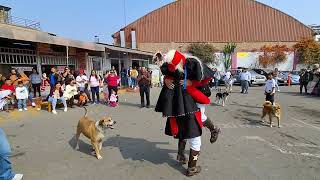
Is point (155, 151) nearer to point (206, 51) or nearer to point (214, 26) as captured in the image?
point (206, 51)

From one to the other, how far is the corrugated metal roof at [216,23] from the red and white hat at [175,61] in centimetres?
4431

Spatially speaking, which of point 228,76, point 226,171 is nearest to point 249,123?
point 226,171

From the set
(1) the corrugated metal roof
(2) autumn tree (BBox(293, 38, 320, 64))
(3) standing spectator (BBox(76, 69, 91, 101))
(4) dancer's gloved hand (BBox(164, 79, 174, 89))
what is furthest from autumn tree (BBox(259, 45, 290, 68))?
(4) dancer's gloved hand (BBox(164, 79, 174, 89))

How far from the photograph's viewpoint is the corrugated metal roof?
160ft

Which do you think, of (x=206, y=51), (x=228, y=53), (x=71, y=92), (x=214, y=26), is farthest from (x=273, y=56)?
(x=71, y=92)

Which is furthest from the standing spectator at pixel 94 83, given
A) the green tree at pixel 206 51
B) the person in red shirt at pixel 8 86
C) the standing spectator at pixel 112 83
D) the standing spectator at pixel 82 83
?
the green tree at pixel 206 51

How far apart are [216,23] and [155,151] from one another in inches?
1778

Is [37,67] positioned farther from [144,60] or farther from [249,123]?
[144,60]

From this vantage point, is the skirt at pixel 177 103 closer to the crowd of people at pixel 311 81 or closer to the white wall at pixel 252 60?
the crowd of people at pixel 311 81

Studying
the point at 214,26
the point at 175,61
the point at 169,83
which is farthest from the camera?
the point at 214,26

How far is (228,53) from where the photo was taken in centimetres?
4662

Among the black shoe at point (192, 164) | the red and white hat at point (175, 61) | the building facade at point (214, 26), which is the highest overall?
the building facade at point (214, 26)

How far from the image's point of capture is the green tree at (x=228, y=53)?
46250 millimetres

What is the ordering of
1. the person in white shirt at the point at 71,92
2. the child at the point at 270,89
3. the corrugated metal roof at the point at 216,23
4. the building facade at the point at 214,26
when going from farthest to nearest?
the corrugated metal roof at the point at 216,23
the building facade at the point at 214,26
the person in white shirt at the point at 71,92
the child at the point at 270,89
